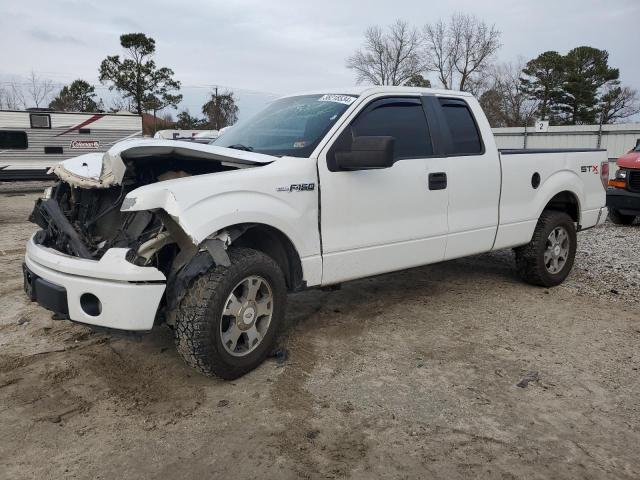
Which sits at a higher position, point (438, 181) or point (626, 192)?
point (438, 181)

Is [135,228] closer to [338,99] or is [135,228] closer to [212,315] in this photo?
[212,315]

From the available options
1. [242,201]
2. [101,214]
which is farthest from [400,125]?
[101,214]

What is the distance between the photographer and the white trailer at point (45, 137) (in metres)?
15.9

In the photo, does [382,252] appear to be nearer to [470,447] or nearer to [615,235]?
[470,447]

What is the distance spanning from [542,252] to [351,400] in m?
3.21

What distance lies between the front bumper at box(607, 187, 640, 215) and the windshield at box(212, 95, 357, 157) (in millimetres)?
7827

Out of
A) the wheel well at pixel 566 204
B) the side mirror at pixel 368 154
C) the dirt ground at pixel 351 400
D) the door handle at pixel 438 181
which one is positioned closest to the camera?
the dirt ground at pixel 351 400

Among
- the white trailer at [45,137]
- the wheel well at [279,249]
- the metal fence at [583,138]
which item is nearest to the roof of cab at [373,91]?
the wheel well at [279,249]

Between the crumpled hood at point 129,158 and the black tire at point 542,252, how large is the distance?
3167 mm

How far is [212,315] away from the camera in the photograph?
10.7 feet

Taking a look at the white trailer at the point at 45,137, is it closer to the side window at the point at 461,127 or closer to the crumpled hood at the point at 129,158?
the crumpled hood at the point at 129,158

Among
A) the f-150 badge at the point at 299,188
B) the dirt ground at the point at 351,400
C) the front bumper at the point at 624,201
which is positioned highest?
the f-150 badge at the point at 299,188

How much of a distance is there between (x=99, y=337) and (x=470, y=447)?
289 cm

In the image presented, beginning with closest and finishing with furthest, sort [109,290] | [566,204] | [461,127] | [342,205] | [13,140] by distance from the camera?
1. [109,290]
2. [342,205]
3. [461,127]
4. [566,204]
5. [13,140]
